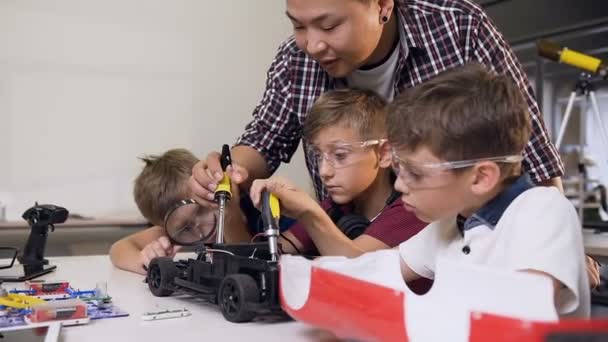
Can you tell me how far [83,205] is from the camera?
2.27 m

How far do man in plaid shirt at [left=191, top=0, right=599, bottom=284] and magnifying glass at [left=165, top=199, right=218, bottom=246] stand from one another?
0.24 ft

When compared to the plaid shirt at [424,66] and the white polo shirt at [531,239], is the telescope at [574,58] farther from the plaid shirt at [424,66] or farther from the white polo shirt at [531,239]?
the white polo shirt at [531,239]

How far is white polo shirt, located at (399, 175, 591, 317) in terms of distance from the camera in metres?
0.62

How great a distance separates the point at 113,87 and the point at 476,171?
6.20 feet

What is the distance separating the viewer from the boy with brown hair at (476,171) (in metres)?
0.65

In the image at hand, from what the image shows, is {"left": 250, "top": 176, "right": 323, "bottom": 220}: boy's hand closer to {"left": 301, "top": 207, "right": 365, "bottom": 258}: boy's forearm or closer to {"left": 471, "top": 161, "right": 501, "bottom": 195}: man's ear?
{"left": 301, "top": 207, "right": 365, "bottom": 258}: boy's forearm

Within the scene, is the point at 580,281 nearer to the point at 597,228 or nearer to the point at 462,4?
the point at 462,4

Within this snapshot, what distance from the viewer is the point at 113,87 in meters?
2.33

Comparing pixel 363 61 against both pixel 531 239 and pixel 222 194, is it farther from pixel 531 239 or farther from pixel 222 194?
pixel 531 239

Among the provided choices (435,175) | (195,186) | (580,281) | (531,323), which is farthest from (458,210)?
(195,186)

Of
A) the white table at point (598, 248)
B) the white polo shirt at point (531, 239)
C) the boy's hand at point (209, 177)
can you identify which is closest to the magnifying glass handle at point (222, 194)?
the boy's hand at point (209, 177)

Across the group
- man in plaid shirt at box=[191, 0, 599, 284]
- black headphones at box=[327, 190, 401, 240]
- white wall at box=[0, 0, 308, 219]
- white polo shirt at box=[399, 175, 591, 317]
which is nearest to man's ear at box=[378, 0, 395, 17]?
man in plaid shirt at box=[191, 0, 599, 284]

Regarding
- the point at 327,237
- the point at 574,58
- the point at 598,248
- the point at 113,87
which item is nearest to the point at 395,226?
the point at 327,237

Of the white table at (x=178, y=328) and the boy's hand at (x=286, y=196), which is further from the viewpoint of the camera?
the boy's hand at (x=286, y=196)
